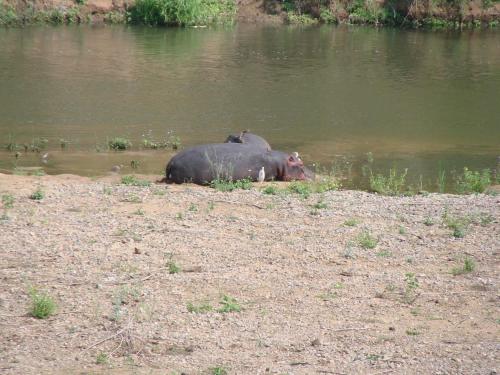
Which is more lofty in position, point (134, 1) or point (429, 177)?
point (134, 1)

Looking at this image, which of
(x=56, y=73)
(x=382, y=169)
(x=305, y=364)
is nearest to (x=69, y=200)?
(x=305, y=364)

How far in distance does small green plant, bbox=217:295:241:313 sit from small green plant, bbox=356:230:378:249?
224 centimetres

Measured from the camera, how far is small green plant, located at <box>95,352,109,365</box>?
6.45 metres

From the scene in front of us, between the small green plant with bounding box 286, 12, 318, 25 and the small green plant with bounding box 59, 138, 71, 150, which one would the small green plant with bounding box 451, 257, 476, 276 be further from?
the small green plant with bounding box 286, 12, 318, 25

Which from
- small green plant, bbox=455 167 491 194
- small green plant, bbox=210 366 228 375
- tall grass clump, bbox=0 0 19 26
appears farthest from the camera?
tall grass clump, bbox=0 0 19 26

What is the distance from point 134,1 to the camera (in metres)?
36.8

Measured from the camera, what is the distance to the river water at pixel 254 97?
55.3 feet

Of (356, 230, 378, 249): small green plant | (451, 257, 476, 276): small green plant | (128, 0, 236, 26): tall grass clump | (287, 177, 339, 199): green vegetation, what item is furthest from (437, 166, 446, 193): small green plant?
(128, 0, 236, 26): tall grass clump

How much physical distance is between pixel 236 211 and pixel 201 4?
88.5 feet

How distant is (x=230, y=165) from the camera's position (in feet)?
44.2

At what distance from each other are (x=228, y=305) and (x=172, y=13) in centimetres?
2928

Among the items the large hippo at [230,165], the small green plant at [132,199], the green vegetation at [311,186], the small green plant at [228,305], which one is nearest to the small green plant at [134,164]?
the large hippo at [230,165]

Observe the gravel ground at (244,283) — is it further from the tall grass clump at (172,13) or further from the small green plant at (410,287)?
the tall grass clump at (172,13)

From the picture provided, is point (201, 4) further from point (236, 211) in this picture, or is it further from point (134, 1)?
point (236, 211)
